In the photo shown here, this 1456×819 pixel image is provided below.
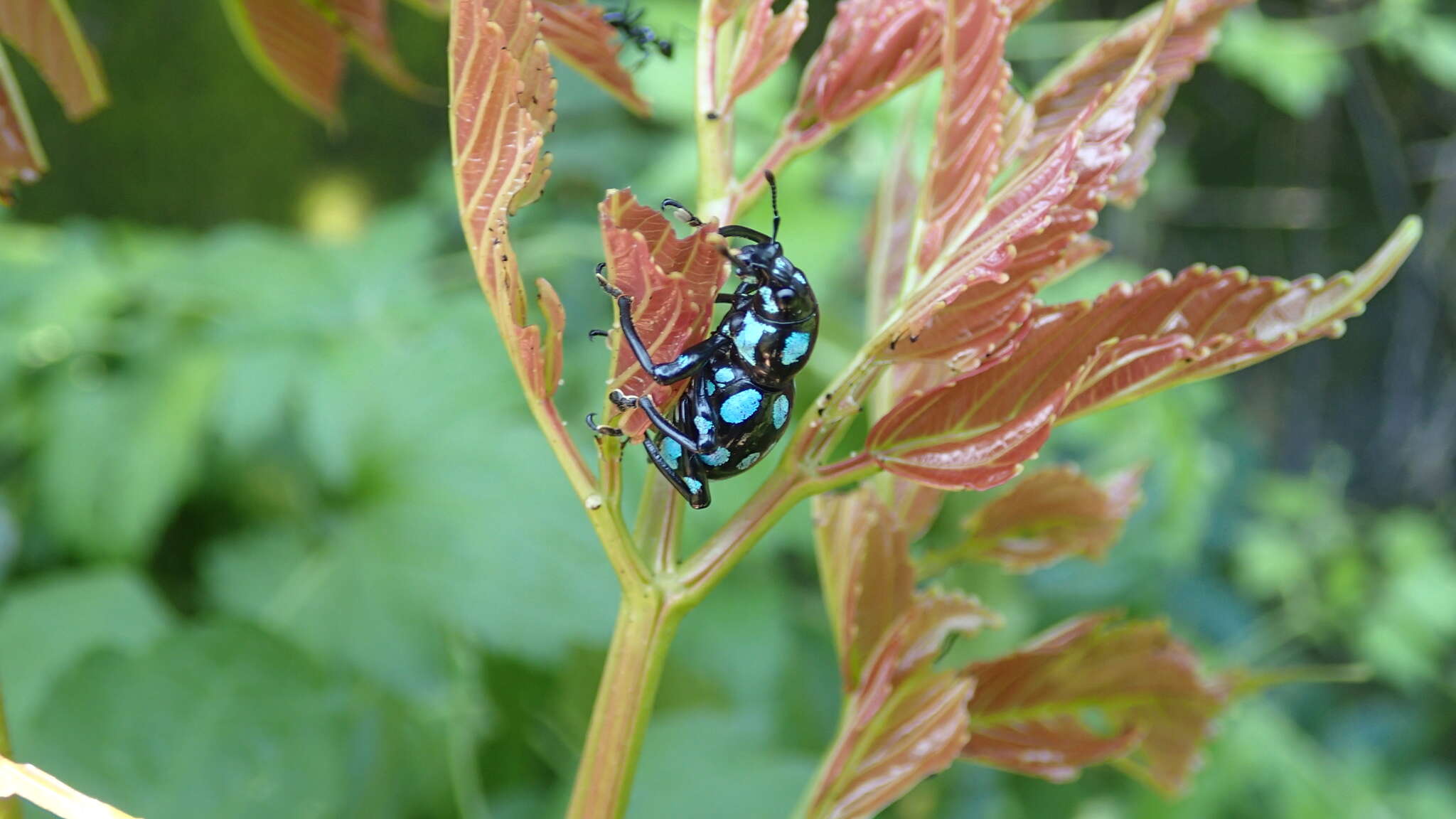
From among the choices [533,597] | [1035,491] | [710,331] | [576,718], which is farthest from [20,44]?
[576,718]

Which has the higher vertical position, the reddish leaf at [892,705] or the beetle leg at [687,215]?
the beetle leg at [687,215]

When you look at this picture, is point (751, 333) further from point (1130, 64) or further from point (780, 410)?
point (1130, 64)

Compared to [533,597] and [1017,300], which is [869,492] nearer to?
[1017,300]

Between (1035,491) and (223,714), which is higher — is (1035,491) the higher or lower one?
the higher one

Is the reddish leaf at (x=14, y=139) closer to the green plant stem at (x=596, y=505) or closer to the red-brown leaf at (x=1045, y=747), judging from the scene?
the green plant stem at (x=596, y=505)

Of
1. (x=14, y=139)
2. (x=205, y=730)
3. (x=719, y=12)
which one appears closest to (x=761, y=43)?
(x=719, y=12)

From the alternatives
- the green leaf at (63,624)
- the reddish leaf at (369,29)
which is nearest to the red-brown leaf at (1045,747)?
the reddish leaf at (369,29)
